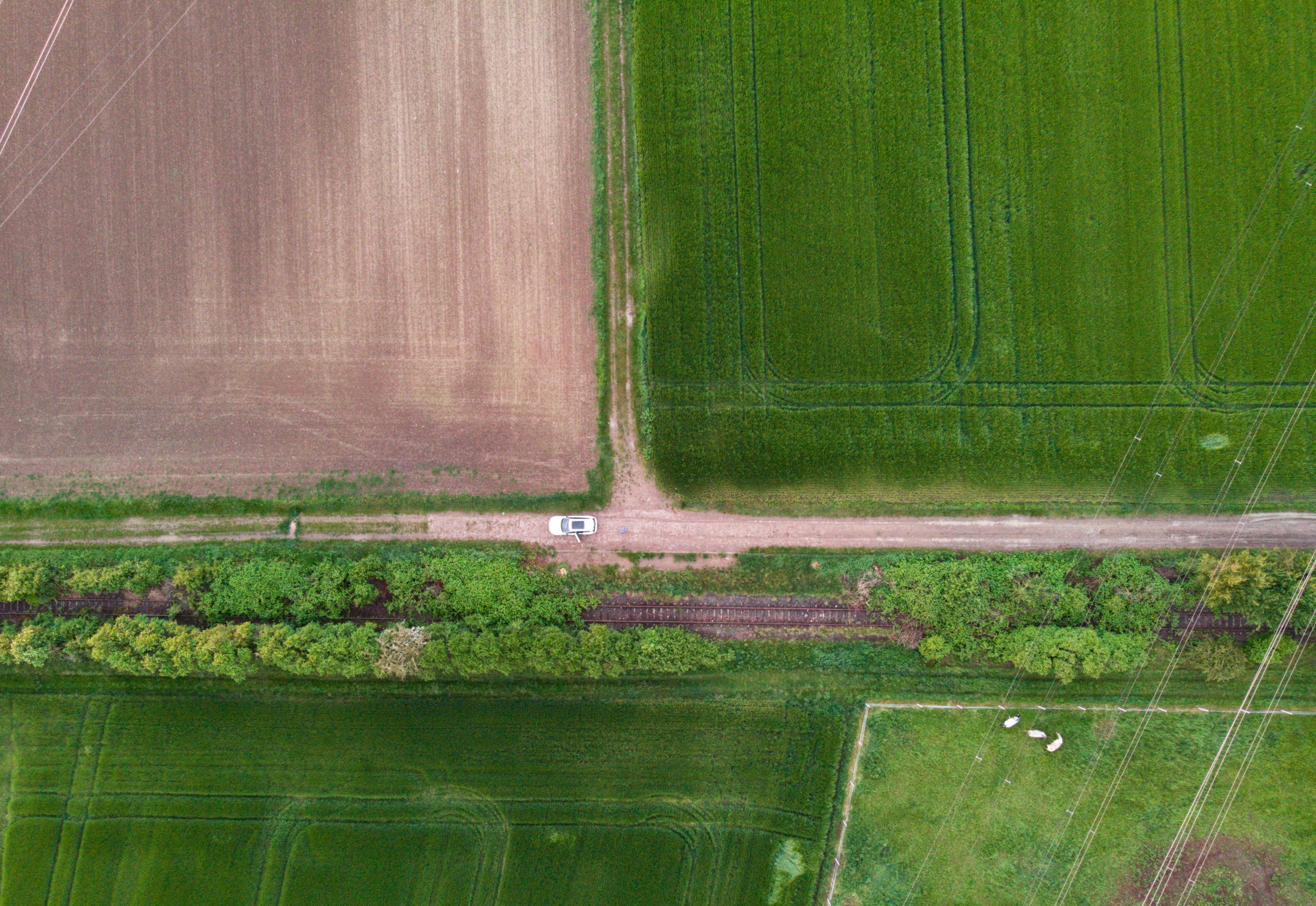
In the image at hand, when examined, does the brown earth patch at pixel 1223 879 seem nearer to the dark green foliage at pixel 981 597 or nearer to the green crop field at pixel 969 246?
the dark green foliage at pixel 981 597

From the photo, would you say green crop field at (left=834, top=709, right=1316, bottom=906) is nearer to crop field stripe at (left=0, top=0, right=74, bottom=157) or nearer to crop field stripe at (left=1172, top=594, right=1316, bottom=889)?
crop field stripe at (left=1172, top=594, right=1316, bottom=889)

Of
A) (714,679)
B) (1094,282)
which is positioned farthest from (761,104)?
(714,679)

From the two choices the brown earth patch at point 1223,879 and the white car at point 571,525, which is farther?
the white car at point 571,525

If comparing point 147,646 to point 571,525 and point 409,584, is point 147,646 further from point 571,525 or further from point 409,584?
point 571,525

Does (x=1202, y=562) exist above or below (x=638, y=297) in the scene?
below

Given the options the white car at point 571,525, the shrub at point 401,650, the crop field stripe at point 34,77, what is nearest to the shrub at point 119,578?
the shrub at point 401,650

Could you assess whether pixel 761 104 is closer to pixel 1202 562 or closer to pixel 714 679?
pixel 714 679
